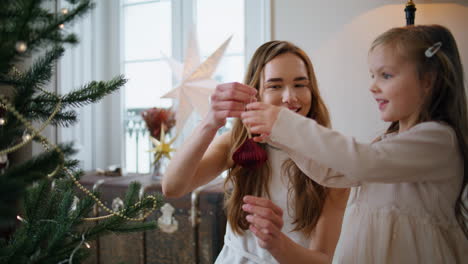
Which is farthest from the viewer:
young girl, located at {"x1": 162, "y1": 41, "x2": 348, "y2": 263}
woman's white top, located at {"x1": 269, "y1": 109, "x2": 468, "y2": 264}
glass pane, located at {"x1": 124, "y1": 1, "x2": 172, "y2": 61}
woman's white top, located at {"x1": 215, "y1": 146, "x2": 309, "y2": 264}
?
glass pane, located at {"x1": 124, "y1": 1, "x2": 172, "y2": 61}

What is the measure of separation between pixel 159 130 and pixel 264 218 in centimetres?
121

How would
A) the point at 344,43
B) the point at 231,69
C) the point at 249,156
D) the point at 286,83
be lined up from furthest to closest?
the point at 231,69
the point at 344,43
the point at 286,83
the point at 249,156

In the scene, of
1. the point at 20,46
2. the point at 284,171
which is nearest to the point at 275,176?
the point at 284,171

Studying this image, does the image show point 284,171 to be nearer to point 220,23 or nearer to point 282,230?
point 282,230

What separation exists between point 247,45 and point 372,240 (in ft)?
4.89

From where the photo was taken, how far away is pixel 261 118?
0.68 metres

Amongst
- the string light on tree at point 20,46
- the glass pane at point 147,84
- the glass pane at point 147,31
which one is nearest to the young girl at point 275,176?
the string light on tree at point 20,46

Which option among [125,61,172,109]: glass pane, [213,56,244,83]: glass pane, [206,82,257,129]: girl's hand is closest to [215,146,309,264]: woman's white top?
[206,82,257,129]: girl's hand

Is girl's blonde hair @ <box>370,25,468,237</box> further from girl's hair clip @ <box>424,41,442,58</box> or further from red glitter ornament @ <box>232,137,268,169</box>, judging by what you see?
red glitter ornament @ <box>232,137,268,169</box>

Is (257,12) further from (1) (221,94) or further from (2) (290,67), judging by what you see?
(1) (221,94)

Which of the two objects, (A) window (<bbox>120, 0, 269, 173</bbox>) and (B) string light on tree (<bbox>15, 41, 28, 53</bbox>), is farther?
(A) window (<bbox>120, 0, 269, 173</bbox>)

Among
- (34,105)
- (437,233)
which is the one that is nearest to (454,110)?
(437,233)

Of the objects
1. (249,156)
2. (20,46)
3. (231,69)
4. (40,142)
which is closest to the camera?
(20,46)

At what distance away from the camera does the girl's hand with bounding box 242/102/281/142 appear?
0.67 m
